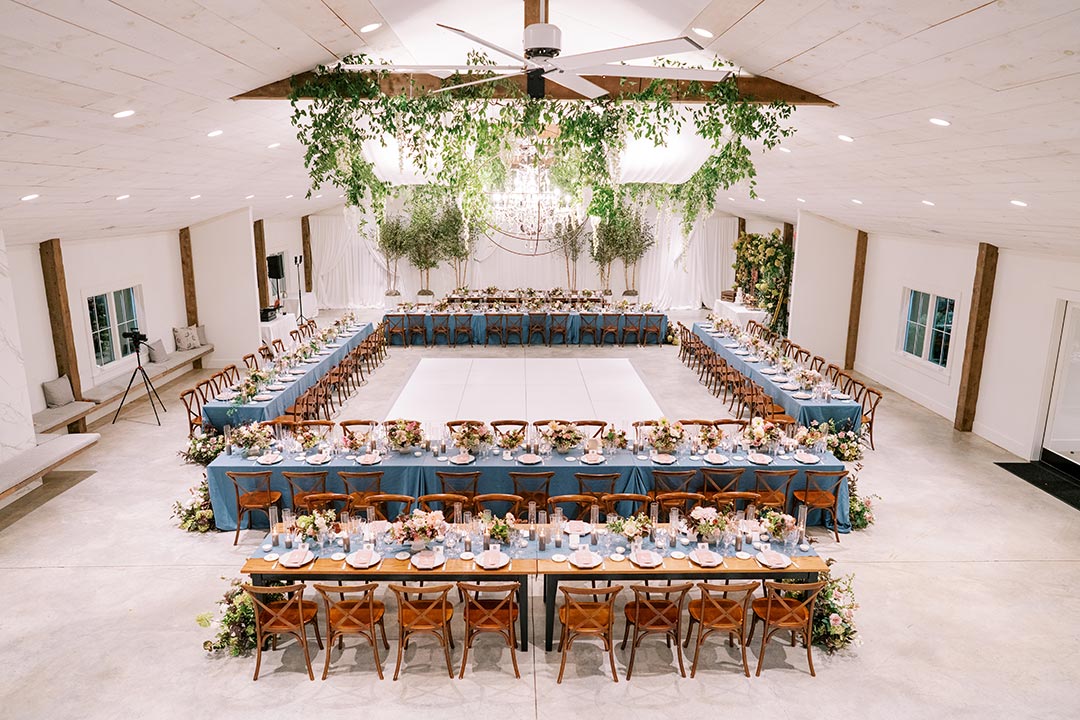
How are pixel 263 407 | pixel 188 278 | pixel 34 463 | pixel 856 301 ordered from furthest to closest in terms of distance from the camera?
1. pixel 856 301
2. pixel 188 278
3. pixel 263 407
4. pixel 34 463

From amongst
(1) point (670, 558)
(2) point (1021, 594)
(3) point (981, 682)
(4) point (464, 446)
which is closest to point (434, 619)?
(1) point (670, 558)

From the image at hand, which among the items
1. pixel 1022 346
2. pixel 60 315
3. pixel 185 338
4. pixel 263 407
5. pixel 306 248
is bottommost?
pixel 263 407

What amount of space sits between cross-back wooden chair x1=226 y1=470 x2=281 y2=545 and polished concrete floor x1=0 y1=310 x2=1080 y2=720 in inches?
14.6

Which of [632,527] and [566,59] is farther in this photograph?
[632,527]

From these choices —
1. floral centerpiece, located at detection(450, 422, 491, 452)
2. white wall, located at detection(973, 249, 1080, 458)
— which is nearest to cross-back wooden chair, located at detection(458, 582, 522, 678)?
floral centerpiece, located at detection(450, 422, 491, 452)

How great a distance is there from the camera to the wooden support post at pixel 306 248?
22250mm

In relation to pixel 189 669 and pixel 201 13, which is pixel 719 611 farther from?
pixel 201 13

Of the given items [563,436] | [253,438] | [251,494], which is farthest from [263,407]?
[563,436]

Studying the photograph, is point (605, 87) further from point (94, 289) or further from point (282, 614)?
point (94, 289)

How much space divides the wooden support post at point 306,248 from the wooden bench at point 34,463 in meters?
13.7

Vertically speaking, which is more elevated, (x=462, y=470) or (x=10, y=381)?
(x=10, y=381)

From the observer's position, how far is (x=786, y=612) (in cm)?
Result: 539

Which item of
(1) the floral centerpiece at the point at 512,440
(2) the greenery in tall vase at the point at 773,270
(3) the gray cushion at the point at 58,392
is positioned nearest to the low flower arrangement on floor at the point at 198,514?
(1) the floral centerpiece at the point at 512,440

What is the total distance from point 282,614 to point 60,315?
7.88 m
